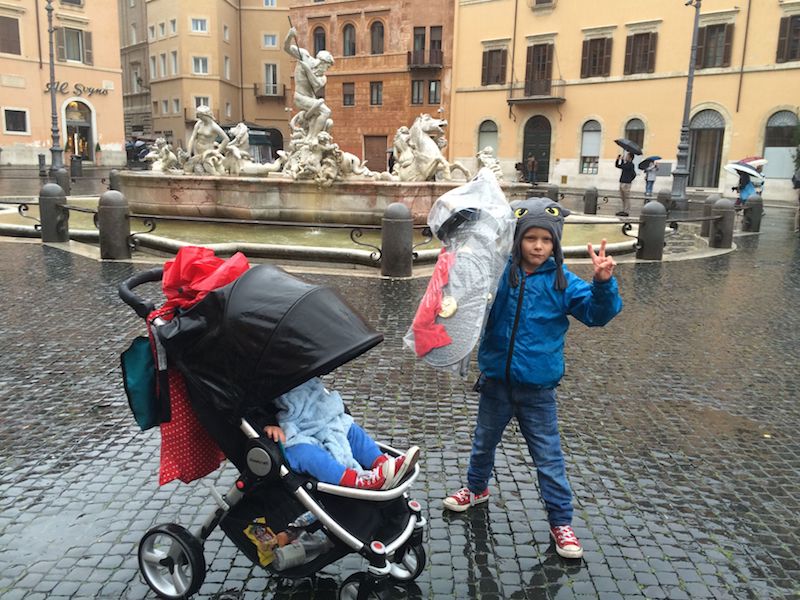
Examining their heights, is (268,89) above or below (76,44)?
below

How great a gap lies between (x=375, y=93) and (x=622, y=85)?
16628mm

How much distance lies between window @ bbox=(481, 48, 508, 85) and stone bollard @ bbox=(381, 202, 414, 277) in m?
34.4

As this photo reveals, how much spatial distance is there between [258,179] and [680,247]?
26.6ft

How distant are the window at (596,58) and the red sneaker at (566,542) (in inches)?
1502

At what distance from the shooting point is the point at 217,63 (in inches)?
2178

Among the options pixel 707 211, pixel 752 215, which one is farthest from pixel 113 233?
pixel 752 215

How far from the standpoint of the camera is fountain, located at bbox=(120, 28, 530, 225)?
1352 cm

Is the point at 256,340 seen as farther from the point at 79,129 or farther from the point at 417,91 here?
the point at 79,129

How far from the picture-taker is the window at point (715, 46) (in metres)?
33.6

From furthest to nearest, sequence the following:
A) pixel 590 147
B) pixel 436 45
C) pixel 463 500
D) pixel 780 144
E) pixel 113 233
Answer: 1. pixel 436 45
2. pixel 590 147
3. pixel 780 144
4. pixel 113 233
5. pixel 463 500

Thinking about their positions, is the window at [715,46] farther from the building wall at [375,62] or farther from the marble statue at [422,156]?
the marble statue at [422,156]

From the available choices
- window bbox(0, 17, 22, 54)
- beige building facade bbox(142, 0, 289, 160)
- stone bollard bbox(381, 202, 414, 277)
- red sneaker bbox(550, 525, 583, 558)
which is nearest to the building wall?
beige building facade bbox(142, 0, 289, 160)

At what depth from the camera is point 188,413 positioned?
2.86 meters

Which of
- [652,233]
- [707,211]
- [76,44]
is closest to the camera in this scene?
[652,233]
